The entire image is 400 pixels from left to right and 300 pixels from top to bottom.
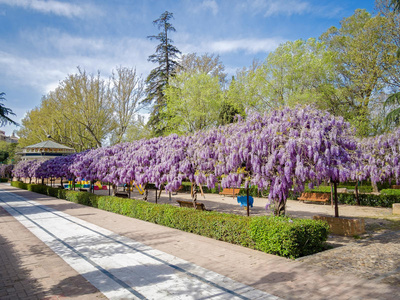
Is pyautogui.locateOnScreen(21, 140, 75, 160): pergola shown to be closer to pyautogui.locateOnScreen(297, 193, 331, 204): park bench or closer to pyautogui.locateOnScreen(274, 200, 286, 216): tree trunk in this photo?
pyautogui.locateOnScreen(297, 193, 331, 204): park bench

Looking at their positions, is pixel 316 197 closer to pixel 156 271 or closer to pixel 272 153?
pixel 272 153

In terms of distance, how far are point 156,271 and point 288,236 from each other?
3.45 meters

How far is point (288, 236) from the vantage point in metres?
7.56

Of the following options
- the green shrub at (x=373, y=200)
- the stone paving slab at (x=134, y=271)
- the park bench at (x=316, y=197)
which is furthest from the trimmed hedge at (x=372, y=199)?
the stone paving slab at (x=134, y=271)

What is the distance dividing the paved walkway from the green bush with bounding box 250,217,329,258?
302mm

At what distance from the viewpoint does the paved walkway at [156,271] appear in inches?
221

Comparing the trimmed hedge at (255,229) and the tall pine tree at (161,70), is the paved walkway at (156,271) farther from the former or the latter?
the tall pine tree at (161,70)

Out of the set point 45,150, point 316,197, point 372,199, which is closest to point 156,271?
point 316,197

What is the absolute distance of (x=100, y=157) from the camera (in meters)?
20.7

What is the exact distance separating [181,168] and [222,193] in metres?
14.9

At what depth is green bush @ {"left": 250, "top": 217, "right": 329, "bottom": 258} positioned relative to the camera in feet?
25.0

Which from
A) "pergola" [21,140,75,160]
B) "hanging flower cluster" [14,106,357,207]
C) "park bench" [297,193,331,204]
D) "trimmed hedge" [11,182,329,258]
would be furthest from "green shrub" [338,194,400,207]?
"pergola" [21,140,75,160]

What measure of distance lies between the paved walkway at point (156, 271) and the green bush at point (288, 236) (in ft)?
0.99

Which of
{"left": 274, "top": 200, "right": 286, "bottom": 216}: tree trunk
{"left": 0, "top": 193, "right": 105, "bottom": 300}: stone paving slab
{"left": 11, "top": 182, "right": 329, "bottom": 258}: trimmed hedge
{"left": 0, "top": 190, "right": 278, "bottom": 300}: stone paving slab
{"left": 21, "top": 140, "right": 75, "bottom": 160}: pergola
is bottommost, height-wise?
{"left": 0, "top": 193, "right": 105, "bottom": 300}: stone paving slab
